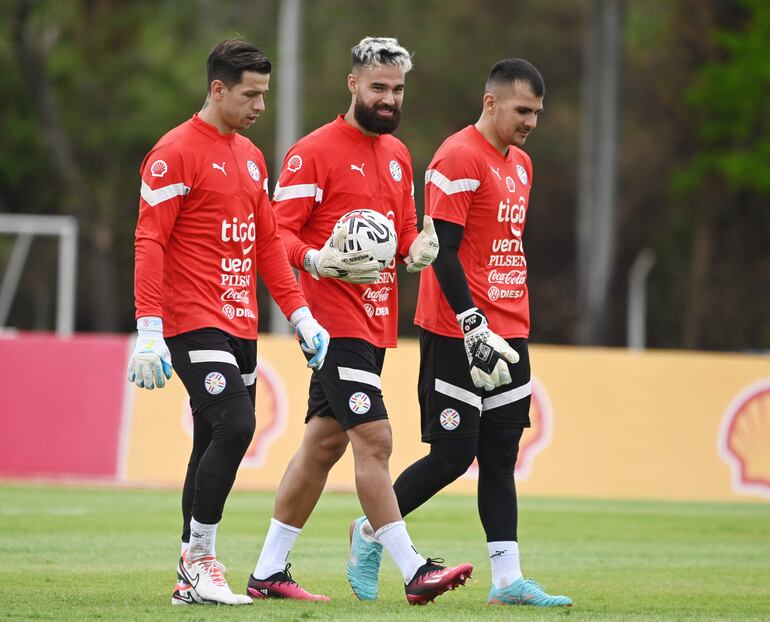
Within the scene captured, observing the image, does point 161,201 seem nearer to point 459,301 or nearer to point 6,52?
point 459,301

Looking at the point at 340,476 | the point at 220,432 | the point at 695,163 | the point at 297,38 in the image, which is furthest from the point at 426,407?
the point at 695,163

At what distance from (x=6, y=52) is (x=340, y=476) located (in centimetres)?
3407

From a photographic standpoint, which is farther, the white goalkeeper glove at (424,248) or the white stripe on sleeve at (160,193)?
the white goalkeeper glove at (424,248)

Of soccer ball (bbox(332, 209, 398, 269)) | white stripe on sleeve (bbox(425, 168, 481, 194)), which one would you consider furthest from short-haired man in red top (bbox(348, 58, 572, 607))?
soccer ball (bbox(332, 209, 398, 269))

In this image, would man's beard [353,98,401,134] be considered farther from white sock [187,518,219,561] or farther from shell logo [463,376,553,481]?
shell logo [463,376,553,481]

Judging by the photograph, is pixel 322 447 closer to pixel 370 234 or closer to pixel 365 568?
pixel 365 568

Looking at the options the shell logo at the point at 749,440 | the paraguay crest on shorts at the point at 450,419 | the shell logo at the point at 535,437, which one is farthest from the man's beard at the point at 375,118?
the shell logo at the point at 749,440

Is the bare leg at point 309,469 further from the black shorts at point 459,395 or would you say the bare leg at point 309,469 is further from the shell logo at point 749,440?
the shell logo at point 749,440

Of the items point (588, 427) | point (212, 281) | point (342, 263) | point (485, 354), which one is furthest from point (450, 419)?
point (588, 427)

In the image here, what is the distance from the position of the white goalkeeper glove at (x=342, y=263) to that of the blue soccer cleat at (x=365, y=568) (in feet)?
4.35

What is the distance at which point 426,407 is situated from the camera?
7.66m

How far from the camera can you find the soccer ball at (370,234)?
7.16 m

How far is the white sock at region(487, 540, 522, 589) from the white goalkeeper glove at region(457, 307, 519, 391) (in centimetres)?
86

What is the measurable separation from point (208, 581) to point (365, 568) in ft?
2.90
